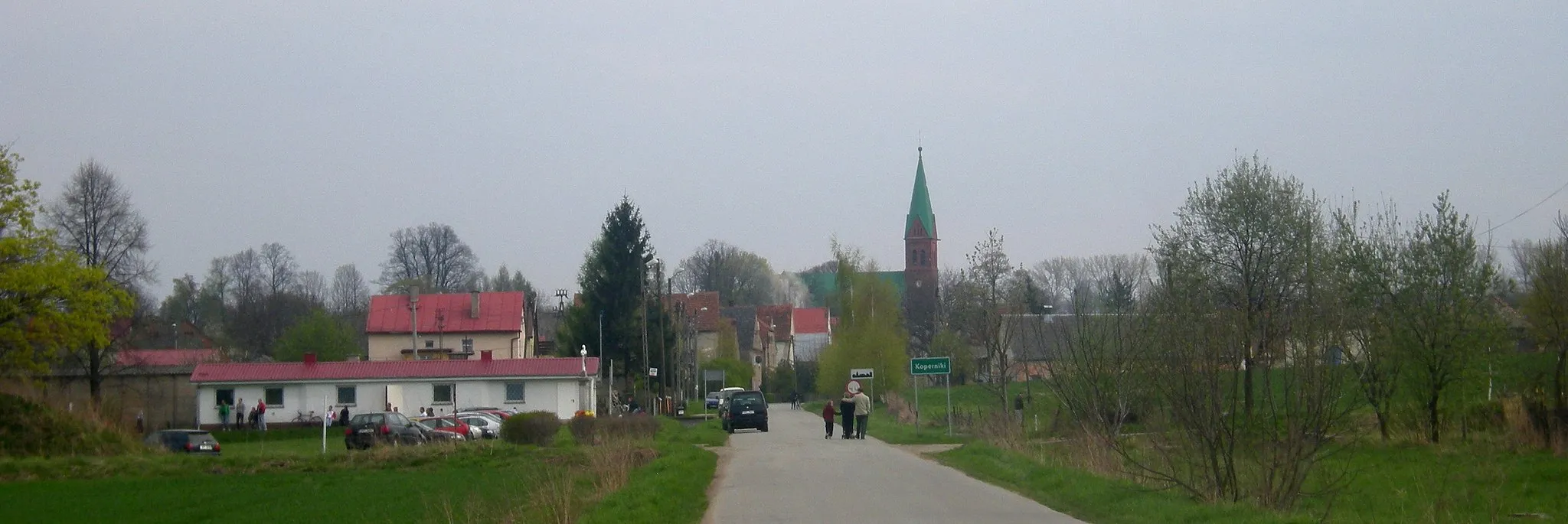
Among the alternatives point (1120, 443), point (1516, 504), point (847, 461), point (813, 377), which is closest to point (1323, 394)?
point (1120, 443)

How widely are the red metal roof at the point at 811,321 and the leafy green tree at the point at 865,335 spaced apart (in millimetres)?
42512

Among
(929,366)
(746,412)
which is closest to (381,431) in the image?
(746,412)

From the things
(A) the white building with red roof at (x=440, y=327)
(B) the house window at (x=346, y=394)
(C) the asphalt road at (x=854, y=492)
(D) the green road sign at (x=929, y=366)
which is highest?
(A) the white building with red roof at (x=440, y=327)

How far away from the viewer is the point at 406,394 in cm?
5566

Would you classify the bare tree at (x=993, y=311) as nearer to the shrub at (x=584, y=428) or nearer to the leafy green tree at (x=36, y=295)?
the shrub at (x=584, y=428)

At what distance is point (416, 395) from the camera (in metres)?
55.7

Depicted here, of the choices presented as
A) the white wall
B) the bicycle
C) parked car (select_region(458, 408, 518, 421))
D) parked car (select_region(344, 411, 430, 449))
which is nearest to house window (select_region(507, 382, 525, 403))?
the white wall

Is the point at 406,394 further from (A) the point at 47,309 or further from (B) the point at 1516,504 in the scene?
(B) the point at 1516,504

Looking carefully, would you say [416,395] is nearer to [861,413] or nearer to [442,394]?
[442,394]

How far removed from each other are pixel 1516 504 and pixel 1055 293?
8577cm

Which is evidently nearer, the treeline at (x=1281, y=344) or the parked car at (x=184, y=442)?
the treeline at (x=1281, y=344)

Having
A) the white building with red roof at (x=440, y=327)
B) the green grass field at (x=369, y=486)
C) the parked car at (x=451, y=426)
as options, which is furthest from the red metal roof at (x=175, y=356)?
the green grass field at (x=369, y=486)

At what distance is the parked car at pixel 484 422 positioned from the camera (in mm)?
42812

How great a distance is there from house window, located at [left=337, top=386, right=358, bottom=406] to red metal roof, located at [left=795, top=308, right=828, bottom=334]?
247 ft
